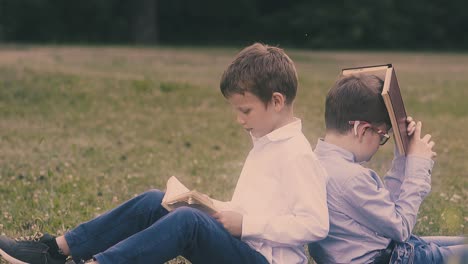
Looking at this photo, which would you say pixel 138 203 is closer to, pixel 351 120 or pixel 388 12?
pixel 351 120

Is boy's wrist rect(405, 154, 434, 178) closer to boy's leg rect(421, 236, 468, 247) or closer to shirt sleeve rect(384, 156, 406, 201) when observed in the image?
shirt sleeve rect(384, 156, 406, 201)

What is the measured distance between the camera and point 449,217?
5.89 meters

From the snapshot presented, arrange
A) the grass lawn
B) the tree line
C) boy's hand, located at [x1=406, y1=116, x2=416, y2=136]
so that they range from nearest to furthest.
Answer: boy's hand, located at [x1=406, y1=116, x2=416, y2=136] < the grass lawn < the tree line

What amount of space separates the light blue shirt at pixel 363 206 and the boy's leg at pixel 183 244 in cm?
43

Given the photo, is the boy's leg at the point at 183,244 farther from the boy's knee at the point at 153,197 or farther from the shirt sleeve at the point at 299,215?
the boy's knee at the point at 153,197

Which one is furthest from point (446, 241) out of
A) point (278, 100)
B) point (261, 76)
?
point (261, 76)

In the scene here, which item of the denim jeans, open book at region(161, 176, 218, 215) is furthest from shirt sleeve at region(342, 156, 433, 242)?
open book at region(161, 176, 218, 215)

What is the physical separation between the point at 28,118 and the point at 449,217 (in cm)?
704

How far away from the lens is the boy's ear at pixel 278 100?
12.7ft

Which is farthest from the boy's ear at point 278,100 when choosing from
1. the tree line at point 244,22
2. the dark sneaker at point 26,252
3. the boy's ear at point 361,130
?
the tree line at point 244,22

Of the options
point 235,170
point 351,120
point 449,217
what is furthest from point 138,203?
point 235,170

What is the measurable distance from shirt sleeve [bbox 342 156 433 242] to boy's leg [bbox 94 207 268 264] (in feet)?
1.67

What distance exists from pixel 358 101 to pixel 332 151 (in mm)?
268

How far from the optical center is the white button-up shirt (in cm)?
370
